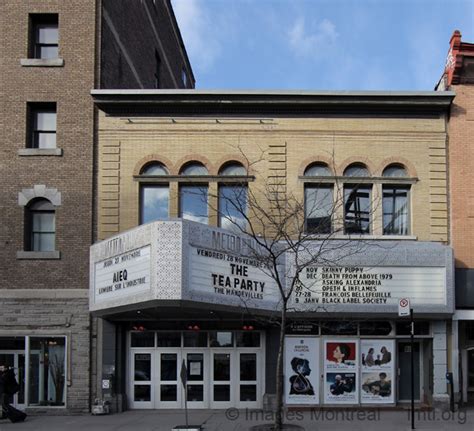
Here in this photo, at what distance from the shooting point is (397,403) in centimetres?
1909

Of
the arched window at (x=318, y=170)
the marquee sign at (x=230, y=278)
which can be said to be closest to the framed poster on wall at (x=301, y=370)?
the marquee sign at (x=230, y=278)

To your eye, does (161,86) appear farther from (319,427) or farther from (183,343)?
(319,427)

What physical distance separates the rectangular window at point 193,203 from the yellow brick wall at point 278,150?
1.26ft

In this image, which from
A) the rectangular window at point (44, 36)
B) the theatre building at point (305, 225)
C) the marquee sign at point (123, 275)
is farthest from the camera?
the rectangular window at point (44, 36)

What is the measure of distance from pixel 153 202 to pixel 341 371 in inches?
313

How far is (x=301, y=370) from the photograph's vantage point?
746 inches

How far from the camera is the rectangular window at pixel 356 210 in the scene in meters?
19.4

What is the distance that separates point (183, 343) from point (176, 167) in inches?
220

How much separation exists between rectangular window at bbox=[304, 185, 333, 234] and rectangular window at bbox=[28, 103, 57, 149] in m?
8.44

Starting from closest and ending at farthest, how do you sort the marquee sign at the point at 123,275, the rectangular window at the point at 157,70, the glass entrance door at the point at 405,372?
the marquee sign at the point at 123,275 < the glass entrance door at the point at 405,372 < the rectangular window at the point at 157,70

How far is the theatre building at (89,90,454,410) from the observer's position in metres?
18.7

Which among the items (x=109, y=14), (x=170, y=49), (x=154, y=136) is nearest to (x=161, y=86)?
(x=170, y=49)

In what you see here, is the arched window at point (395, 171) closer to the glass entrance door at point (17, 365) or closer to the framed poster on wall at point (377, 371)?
the framed poster on wall at point (377, 371)

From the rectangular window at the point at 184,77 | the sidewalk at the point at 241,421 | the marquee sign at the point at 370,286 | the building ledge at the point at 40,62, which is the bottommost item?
the sidewalk at the point at 241,421
